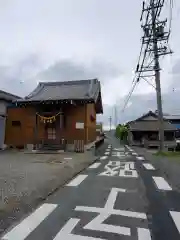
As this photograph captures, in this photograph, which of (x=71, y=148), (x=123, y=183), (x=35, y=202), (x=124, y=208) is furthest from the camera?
(x=71, y=148)

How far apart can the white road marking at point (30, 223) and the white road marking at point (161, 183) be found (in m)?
3.11

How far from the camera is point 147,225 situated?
133 inches

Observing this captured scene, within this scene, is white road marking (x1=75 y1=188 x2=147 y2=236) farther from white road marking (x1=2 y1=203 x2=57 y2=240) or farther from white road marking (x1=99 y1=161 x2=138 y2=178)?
white road marking (x1=99 y1=161 x2=138 y2=178)

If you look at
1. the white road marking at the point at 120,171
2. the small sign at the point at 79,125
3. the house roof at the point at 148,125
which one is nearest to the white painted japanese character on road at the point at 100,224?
the white road marking at the point at 120,171

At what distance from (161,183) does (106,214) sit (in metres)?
3.11

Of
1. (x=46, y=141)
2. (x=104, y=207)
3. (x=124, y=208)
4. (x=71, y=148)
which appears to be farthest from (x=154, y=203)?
(x=46, y=141)

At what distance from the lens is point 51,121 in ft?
56.3

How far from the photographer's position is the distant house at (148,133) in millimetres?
29812

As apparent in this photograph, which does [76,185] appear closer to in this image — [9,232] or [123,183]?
[123,183]

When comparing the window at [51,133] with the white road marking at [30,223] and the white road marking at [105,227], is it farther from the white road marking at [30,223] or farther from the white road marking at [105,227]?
the white road marking at [105,227]

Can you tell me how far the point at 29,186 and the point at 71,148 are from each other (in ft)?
36.4

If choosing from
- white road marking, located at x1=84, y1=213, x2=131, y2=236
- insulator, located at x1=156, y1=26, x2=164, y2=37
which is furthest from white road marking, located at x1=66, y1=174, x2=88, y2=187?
insulator, located at x1=156, y1=26, x2=164, y2=37

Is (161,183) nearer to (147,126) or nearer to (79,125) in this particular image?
(79,125)

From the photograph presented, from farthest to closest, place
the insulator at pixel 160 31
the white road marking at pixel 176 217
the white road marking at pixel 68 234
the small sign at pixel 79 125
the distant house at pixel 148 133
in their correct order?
the distant house at pixel 148 133
the small sign at pixel 79 125
the insulator at pixel 160 31
the white road marking at pixel 176 217
the white road marking at pixel 68 234
